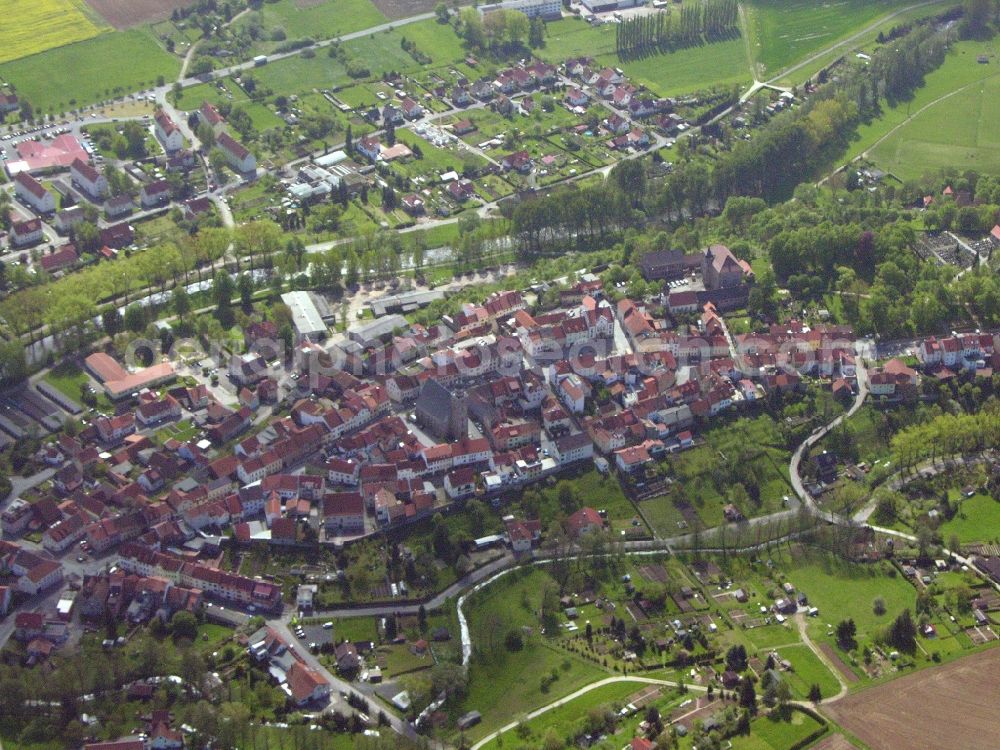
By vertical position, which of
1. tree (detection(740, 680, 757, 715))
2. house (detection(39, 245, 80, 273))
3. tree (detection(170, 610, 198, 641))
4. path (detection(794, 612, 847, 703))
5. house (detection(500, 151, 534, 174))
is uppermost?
house (detection(39, 245, 80, 273))

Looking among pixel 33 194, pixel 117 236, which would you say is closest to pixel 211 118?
pixel 33 194

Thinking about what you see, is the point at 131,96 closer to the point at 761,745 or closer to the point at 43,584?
the point at 43,584

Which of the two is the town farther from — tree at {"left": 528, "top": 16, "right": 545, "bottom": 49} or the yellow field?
tree at {"left": 528, "top": 16, "right": 545, "bottom": 49}

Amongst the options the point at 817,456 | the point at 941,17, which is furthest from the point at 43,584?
the point at 941,17

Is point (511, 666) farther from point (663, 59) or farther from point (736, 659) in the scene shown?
point (663, 59)

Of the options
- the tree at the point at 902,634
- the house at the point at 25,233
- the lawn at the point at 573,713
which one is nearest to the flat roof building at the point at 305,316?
the house at the point at 25,233

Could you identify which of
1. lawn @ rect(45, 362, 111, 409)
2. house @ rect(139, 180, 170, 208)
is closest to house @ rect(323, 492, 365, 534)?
lawn @ rect(45, 362, 111, 409)

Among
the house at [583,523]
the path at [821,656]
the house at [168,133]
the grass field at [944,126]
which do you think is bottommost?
the path at [821,656]

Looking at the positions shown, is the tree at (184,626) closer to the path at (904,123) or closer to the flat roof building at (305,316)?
the flat roof building at (305,316)
